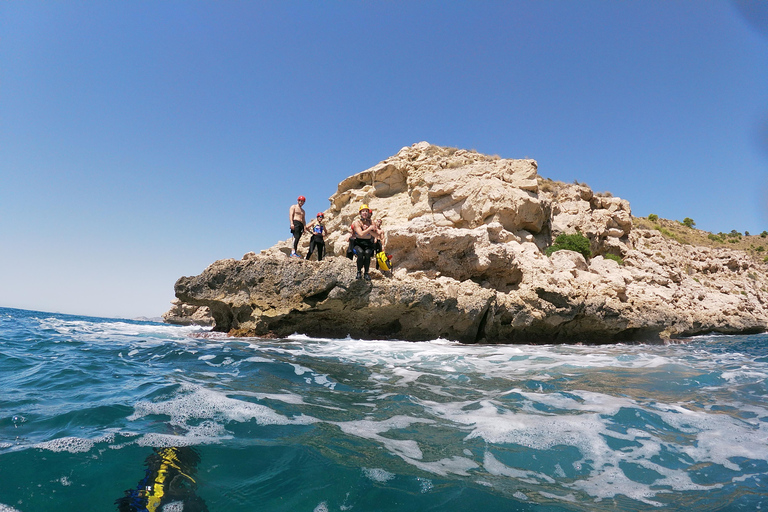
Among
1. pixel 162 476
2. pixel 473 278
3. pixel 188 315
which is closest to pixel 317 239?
pixel 473 278

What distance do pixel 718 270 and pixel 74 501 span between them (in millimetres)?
29636

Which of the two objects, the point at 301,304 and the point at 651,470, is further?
the point at 301,304

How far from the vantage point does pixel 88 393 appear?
4.25m

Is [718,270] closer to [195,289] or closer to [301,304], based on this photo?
[301,304]

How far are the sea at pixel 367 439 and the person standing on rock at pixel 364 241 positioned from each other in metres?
4.07

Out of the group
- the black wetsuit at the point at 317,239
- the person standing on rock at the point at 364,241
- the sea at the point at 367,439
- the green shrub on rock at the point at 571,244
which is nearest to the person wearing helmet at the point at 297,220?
the black wetsuit at the point at 317,239

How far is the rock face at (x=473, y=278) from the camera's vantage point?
10.5 m

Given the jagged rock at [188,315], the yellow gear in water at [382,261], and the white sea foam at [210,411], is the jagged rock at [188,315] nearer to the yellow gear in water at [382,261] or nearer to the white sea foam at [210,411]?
the yellow gear in water at [382,261]

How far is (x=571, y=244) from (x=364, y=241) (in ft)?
36.1

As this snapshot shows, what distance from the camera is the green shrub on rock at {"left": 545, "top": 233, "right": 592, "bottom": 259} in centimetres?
1655

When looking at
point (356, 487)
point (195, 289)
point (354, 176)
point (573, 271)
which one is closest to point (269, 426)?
point (356, 487)

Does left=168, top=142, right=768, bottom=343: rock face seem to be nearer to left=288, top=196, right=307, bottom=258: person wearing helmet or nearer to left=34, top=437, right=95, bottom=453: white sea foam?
left=288, top=196, right=307, bottom=258: person wearing helmet

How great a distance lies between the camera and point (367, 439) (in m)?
3.36

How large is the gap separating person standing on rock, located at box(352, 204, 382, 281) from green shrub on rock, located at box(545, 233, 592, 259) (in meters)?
9.53
